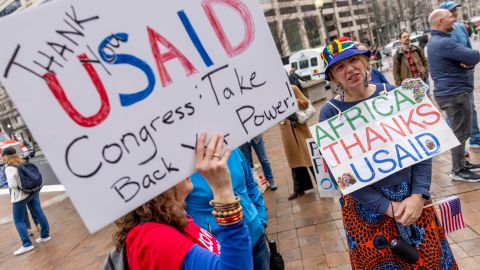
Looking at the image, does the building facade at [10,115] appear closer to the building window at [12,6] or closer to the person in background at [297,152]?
the building window at [12,6]

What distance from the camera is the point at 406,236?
1.98m

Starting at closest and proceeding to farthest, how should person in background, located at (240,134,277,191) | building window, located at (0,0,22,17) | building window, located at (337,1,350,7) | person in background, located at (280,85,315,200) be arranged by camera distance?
person in background, located at (280,85,315,200), person in background, located at (240,134,277,191), building window, located at (0,0,22,17), building window, located at (337,1,350,7)

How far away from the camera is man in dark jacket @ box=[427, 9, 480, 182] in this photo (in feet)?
13.1

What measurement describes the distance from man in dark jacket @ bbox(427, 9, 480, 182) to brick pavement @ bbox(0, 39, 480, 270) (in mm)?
406

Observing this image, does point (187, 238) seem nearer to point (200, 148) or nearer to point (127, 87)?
point (200, 148)

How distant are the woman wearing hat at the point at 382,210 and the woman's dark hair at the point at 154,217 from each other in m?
1.04

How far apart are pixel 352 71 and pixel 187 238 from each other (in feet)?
4.11

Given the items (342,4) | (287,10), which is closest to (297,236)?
(287,10)

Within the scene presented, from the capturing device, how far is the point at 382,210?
6.50 ft

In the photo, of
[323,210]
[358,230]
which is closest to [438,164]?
[323,210]

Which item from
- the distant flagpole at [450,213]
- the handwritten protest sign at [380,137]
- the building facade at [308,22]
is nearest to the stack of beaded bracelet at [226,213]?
the handwritten protest sign at [380,137]

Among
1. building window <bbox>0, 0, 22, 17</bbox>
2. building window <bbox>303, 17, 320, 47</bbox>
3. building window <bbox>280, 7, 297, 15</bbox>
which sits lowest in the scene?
building window <bbox>303, 17, 320, 47</bbox>

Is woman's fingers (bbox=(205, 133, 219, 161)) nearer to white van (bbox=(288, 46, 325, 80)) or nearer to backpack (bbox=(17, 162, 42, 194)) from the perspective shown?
backpack (bbox=(17, 162, 42, 194))

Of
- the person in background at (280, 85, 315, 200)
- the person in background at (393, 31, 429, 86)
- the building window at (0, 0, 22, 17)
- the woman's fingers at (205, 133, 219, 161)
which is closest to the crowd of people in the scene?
the woman's fingers at (205, 133, 219, 161)
